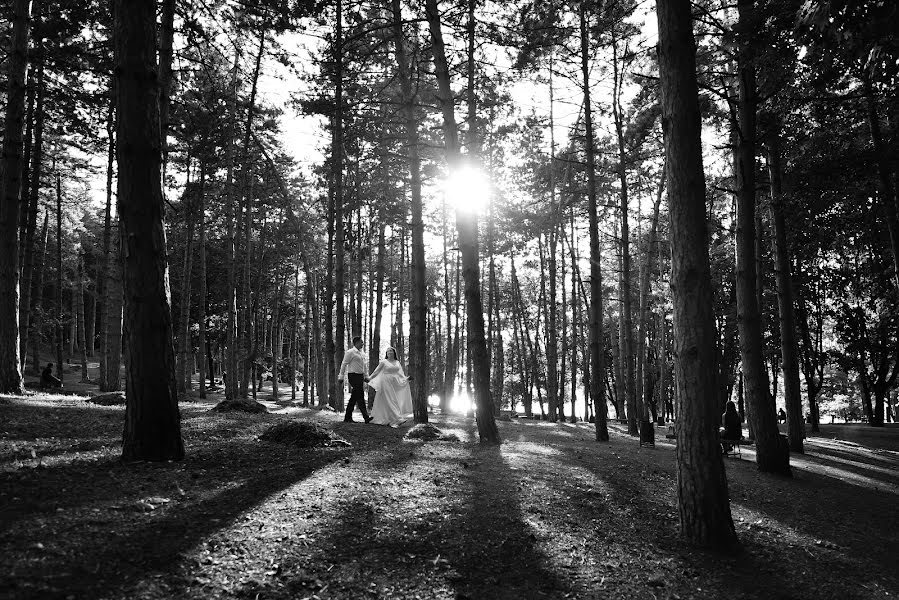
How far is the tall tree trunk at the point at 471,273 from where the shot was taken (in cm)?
1057

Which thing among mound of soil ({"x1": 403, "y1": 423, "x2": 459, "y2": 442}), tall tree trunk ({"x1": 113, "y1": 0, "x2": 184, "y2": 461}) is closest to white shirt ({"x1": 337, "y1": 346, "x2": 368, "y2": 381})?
mound of soil ({"x1": 403, "y1": 423, "x2": 459, "y2": 442})

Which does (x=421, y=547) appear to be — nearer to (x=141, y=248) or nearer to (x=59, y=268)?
(x=141, y=248)

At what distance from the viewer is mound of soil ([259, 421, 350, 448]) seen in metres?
7.78

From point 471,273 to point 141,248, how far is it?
258 inches

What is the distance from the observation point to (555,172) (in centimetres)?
1767

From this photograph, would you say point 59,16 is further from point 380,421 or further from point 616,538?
point 616,538

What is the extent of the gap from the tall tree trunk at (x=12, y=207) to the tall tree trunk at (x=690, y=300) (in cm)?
1366

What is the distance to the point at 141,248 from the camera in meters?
5.42

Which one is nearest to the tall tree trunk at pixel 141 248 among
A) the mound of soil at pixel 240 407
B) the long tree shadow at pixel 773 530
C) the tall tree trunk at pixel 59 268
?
the long tree shadow at pixel 773 530

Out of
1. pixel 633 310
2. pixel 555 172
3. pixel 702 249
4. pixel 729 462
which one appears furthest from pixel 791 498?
pixel 633 310

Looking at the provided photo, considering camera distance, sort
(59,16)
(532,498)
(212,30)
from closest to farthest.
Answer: (532,498), (212,30), (59,16)

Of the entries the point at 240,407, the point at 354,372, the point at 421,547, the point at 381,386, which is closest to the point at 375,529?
the point at 421,547

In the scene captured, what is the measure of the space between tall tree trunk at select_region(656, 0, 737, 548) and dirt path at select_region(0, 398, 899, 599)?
1.49 feet

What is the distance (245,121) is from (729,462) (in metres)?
19.4
